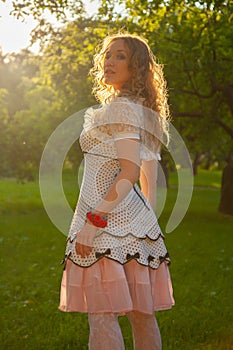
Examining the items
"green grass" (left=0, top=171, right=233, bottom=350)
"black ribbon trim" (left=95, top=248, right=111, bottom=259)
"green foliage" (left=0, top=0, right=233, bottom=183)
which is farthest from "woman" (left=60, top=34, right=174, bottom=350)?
"green foliage" (left=0, top=0, right=233, bottom=183)

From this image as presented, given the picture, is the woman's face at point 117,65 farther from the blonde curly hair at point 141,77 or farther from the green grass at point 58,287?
the green grass at point 58,287

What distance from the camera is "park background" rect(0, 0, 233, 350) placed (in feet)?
23.7

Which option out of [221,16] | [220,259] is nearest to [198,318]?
[220,259]

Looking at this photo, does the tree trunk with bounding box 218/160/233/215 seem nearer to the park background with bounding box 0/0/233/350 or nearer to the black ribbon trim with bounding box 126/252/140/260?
the park background with bounding box 0/0/233/350

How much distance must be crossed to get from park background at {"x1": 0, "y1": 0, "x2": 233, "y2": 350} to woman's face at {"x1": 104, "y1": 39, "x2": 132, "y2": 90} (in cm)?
133

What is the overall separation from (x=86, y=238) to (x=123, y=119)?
2.49ft

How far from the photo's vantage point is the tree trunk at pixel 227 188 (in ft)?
72.4

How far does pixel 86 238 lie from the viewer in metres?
3.99

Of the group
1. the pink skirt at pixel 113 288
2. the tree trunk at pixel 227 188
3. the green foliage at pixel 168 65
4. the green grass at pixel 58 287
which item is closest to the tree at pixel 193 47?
the green foliage at pixel 168 65

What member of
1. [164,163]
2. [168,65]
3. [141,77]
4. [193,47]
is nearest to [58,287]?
[141,77]

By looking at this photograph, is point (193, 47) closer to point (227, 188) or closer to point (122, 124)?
point (227, 188)

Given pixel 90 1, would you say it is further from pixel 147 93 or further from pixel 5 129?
pixel 147 93

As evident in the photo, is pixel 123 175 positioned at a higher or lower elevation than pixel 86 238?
higher

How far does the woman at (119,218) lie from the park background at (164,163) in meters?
1.21
